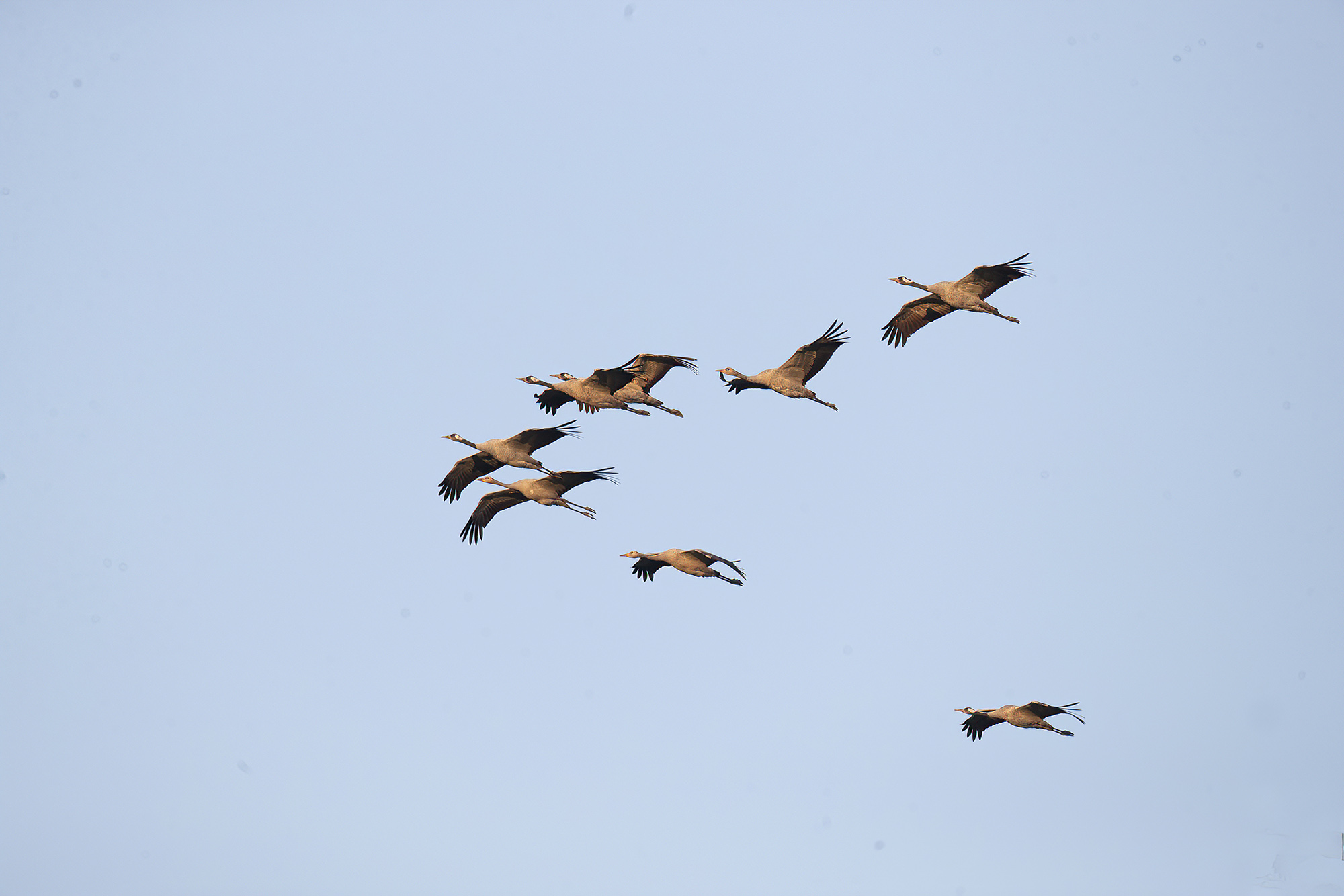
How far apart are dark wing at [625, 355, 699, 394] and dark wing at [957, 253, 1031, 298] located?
7.74 m

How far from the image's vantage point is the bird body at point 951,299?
139ft

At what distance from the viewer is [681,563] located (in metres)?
43.5

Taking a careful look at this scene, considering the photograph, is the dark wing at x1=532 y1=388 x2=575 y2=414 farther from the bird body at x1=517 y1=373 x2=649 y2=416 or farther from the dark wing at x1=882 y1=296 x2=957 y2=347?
the dark wing at x1=882 y1=296 x2=957 y2=347

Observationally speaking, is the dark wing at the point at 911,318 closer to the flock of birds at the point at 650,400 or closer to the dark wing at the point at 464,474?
the flock of birds at the point at 650,400

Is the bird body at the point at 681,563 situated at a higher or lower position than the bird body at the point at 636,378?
lower

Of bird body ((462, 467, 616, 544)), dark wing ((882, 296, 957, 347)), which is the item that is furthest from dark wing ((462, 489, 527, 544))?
dark wing ((882, 296, 957, 347))

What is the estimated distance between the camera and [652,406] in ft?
139

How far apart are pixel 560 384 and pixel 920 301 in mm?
10347

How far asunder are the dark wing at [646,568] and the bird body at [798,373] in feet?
17.6

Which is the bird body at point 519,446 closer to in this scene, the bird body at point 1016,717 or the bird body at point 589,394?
the bird body at point 589,394

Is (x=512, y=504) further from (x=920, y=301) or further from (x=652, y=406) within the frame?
(x=920, y=301)

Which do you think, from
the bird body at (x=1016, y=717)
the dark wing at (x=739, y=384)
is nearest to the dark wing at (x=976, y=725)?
the bird body at (x=1016, y=717)

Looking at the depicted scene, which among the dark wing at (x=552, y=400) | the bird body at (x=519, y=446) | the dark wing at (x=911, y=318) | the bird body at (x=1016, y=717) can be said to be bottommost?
the bird body at (x=1016, y=717)

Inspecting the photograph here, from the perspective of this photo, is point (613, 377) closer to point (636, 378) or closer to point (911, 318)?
point (636, 378)
